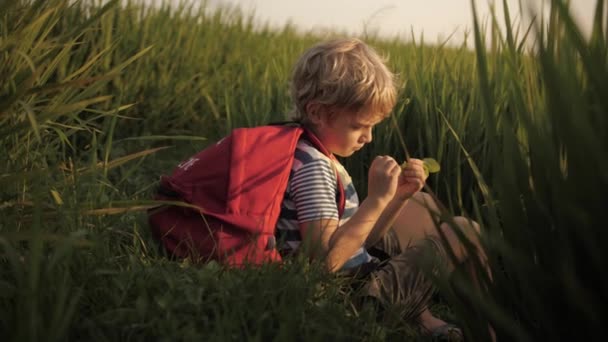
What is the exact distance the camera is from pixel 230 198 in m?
2.16

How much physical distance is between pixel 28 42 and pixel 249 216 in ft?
2.90

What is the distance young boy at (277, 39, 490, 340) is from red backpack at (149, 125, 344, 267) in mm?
82

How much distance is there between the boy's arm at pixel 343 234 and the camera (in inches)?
84.3

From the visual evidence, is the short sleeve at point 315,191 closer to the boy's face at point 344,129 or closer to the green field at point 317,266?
the boy's face at point 344,129

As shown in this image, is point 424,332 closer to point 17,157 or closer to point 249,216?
point 249,216

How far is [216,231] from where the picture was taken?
84.2 inches

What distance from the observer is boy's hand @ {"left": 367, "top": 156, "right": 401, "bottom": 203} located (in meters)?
2.17

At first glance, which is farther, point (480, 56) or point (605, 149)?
point (480, 56)

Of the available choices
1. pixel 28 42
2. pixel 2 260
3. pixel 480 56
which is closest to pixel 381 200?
pixel 480 56

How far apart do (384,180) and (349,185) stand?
320 mm

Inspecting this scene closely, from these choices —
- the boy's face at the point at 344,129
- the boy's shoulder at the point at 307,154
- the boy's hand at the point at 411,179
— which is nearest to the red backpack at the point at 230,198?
the boy's shoulder at the point at 307,154

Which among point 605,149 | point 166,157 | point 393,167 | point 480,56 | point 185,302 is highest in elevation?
point 480,56

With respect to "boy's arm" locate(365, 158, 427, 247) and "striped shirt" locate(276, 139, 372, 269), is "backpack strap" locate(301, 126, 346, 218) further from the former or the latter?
"boy's arm" locate(365, 158, 427, 247)

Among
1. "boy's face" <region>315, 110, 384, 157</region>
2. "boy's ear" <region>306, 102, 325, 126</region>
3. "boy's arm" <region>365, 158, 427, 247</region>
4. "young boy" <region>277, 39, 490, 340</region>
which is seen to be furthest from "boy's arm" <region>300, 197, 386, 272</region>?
"boy's ear" <region>306, 102, 325, 126</region>
